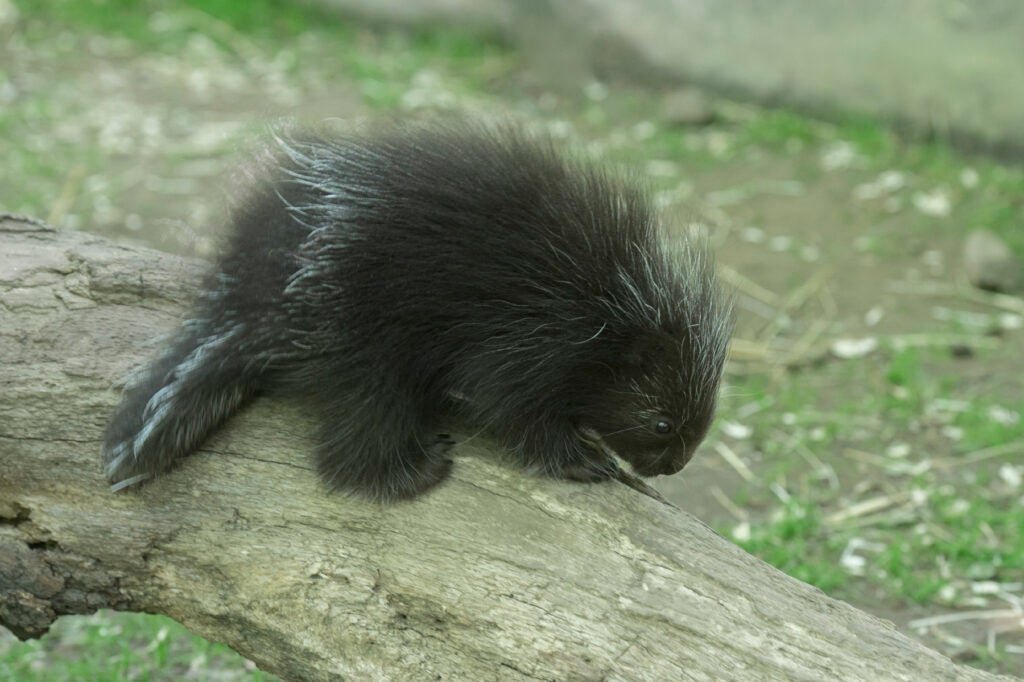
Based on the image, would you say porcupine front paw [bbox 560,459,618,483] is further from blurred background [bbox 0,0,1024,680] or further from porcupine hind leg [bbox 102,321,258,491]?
porcupine hind leg [bbox 102,321,258,491]

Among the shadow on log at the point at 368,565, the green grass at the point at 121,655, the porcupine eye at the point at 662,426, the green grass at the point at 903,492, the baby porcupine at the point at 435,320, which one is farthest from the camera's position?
the green grass at the point at 903,492

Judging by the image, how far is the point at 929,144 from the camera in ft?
22.9

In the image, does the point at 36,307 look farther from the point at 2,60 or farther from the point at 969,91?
the point at 2,60

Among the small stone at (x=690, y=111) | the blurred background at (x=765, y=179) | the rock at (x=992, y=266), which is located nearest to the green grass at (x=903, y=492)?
the blurred background at (x=765, y=179)

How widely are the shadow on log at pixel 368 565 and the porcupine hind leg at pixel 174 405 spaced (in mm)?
65

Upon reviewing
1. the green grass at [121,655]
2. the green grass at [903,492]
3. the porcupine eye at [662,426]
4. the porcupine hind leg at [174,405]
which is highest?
the porcupine hind leg at [174,405]

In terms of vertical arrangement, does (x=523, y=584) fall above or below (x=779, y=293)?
above

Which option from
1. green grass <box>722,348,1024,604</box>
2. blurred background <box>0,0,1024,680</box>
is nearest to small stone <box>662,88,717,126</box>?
blurred background <box>0,0,1024,680</box>

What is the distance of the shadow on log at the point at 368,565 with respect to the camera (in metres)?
2.10

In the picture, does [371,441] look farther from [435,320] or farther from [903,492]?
[903,492]

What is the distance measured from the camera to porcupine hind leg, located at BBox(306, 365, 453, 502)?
7.64ft

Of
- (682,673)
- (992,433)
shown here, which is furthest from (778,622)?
(992,433)

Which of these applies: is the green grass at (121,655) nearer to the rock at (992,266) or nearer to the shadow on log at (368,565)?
the shadow on log at (368,565)

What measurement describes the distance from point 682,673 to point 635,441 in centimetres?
60
